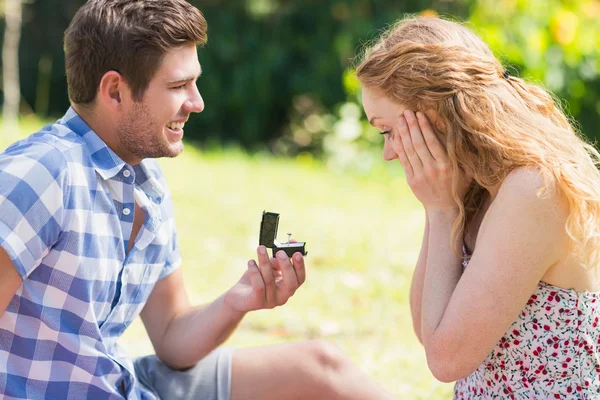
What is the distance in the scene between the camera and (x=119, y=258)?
2344 mm

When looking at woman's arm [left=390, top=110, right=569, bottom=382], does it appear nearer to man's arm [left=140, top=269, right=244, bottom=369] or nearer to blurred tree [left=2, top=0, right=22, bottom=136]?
man's arm [left=140, top=269, right=244, bottom=369]

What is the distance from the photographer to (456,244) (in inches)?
98.7

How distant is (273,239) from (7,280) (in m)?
0.80

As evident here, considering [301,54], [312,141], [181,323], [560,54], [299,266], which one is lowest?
[312,141]

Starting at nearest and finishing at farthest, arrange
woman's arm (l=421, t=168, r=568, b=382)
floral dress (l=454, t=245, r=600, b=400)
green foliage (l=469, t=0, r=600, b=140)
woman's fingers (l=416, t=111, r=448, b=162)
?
woman's arm (l=421, t=168, r=568, b=382), floral dress (l=454, t=245, r=600, b=400), woman's fingers (l=416, t=111, r=448, b=162), green foliage (l=469, t=0, r=600, b=140)

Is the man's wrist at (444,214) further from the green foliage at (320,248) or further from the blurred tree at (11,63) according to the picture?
the blurred tree at (11,63)

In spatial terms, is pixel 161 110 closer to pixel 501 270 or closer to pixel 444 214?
pixel 444 214

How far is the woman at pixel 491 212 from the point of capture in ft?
7.55

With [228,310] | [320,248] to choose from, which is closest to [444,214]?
[228,310]

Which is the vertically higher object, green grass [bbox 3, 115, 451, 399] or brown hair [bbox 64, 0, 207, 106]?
brown hair [bbox 64, 0, 207, 106]

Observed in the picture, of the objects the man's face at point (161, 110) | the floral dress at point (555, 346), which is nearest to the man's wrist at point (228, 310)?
the man's face at point (161, 110)

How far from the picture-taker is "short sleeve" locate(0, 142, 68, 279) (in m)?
2.07

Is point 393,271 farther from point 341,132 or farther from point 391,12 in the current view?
point 391,12

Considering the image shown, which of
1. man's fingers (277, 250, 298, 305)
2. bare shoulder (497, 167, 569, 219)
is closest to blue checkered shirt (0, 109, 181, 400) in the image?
man's fingers (277, 250, 298, 305)
